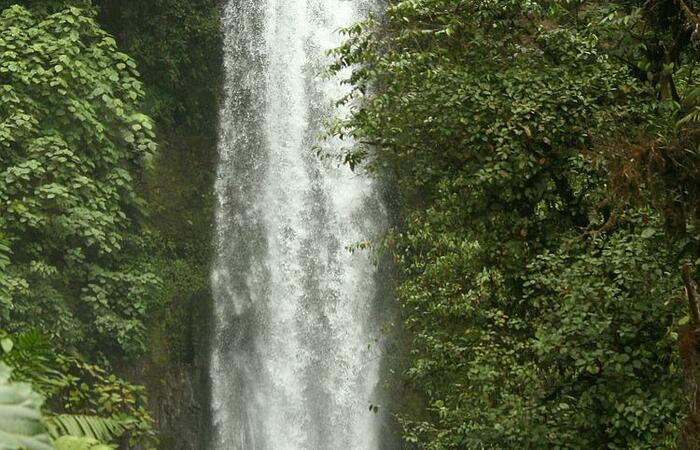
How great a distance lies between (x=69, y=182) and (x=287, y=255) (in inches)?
198

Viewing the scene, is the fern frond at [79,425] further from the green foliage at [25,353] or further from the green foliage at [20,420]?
the green foliage at [20,420]

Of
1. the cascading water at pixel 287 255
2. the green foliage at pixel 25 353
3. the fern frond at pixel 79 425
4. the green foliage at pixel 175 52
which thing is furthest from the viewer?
→ the green foliage at pixel 175 52

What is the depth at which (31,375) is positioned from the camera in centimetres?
478

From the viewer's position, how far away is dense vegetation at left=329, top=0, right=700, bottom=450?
7.19 meters

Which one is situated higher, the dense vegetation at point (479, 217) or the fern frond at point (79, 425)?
the dense vegetation at point (479, 217)

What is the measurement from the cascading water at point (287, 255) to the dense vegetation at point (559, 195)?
6.24m

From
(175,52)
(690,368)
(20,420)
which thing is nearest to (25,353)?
(20,420)

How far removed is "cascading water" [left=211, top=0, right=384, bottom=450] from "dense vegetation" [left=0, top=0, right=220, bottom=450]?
25.3 inches

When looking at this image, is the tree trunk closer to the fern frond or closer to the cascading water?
the fern frond

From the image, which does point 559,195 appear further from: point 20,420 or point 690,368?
point 20,420

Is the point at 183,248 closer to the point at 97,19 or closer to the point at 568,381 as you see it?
the point at 97,19

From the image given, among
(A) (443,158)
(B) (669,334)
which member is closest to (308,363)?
(A) (443,158)

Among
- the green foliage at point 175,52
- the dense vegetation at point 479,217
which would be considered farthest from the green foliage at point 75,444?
the green foliage at point 175,52

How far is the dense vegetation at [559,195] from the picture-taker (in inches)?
283
